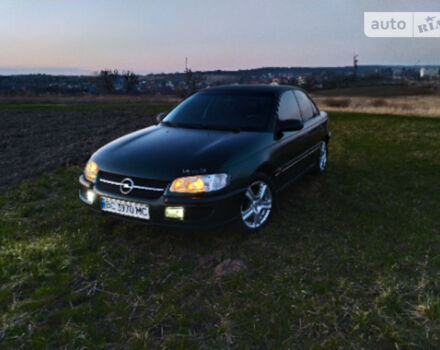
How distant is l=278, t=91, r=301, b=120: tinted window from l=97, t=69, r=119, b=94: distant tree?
183 ft

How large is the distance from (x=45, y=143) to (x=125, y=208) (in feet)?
23.5

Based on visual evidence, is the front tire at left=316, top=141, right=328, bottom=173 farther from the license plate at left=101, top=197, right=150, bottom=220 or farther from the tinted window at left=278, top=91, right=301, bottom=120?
the license plate at left=101, top=197, right=150, bottom=220

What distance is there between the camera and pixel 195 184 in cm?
299

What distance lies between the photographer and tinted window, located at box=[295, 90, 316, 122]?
4953mm

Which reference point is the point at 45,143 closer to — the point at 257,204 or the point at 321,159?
the point at 321,159

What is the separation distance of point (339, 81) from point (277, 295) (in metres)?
49.9

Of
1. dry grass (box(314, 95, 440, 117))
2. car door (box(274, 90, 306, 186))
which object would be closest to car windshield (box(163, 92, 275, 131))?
car door (box(274, 90, 306, 186))

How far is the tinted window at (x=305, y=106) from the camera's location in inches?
195

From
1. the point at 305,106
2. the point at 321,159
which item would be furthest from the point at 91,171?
the point at 321,159

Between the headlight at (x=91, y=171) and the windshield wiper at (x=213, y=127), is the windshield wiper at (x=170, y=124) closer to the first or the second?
the windshield wiper at (x=213, y=127)

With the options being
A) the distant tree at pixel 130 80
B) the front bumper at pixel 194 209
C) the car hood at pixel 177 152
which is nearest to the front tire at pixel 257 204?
the front bumper at pixel 194 209

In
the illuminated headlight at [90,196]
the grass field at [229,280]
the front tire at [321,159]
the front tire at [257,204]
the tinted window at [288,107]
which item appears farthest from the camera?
the front tire at [321,159]

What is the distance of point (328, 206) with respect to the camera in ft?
14.5

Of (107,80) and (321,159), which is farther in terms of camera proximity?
(107,80)
